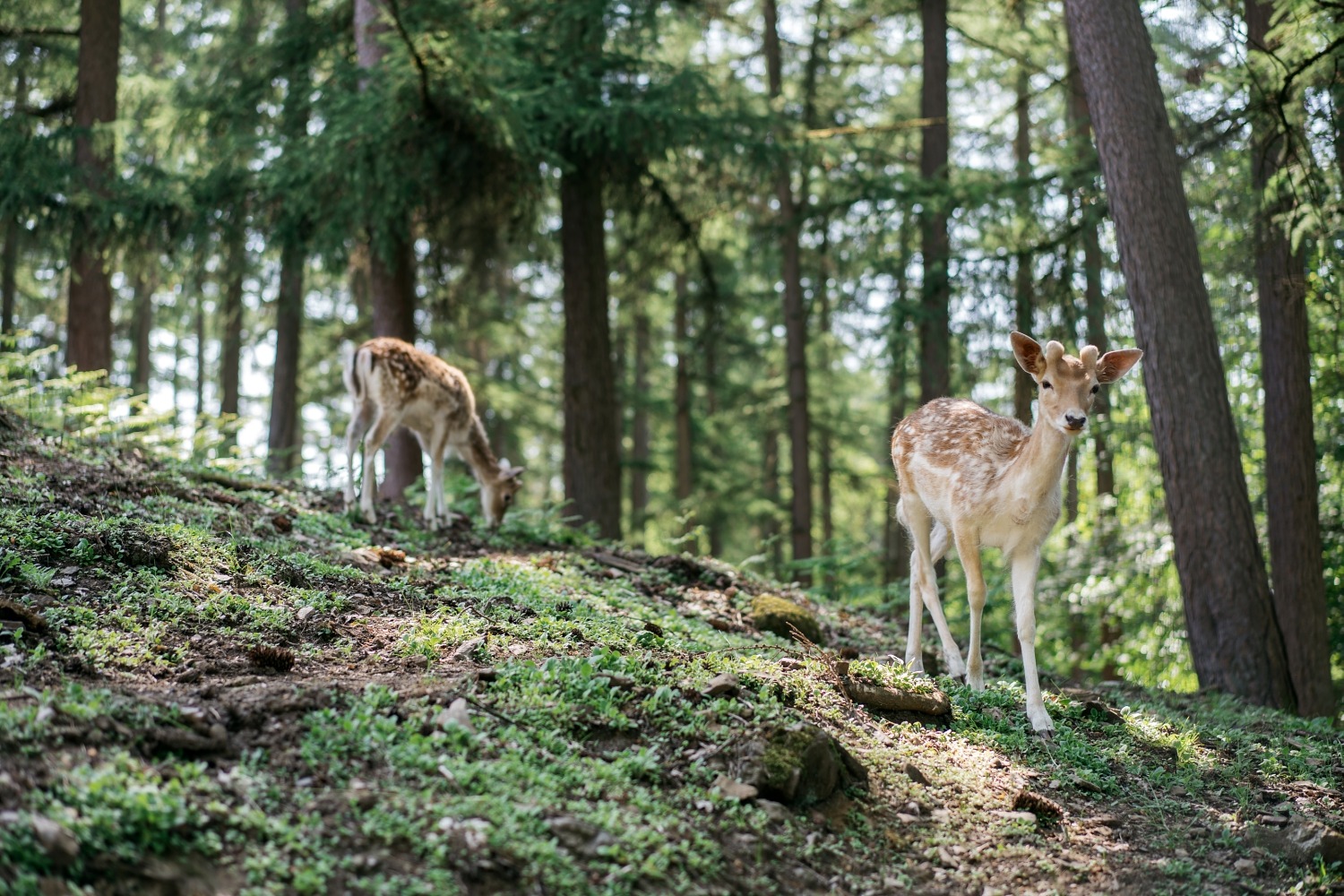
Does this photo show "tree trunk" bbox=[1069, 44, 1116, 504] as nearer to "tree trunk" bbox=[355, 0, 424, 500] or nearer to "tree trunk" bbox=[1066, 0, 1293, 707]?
"tree trunk" bbox=[1066, 0, 1293, 707]

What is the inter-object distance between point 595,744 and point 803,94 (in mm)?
15517

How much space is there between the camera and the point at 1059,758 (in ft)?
21.4

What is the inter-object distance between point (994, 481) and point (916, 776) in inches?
91.5

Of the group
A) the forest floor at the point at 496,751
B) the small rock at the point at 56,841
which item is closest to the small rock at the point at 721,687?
the forest floor at the point at 496,751

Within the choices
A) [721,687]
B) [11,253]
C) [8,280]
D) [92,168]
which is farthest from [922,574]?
[8,280]

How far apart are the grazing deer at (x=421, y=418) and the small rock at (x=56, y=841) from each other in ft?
21.5

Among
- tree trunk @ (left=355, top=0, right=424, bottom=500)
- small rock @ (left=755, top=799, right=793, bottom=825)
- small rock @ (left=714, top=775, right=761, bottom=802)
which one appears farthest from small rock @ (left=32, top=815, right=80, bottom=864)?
tree trunk @ (left=355, top=0, right=424, bottom=500)

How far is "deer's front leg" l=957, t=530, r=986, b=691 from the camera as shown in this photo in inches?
294

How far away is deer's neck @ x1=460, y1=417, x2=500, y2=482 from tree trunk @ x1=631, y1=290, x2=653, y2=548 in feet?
27.4

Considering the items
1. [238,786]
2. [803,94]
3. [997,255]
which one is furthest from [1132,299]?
[803,94]

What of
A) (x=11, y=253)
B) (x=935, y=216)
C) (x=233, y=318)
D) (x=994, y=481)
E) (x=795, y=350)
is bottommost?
(x=994, y=481)

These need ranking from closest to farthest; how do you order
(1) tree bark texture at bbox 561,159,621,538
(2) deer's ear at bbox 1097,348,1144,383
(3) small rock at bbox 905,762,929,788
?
(3) small rock at bbox 905,762,929,788 → (2) deer's ear at bbox 1097,348,1144,383 → (1) tree bark texture at bbox 561,159,621,538

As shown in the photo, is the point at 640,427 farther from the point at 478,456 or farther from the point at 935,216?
the point at 478,456

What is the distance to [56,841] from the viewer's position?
3.61m
